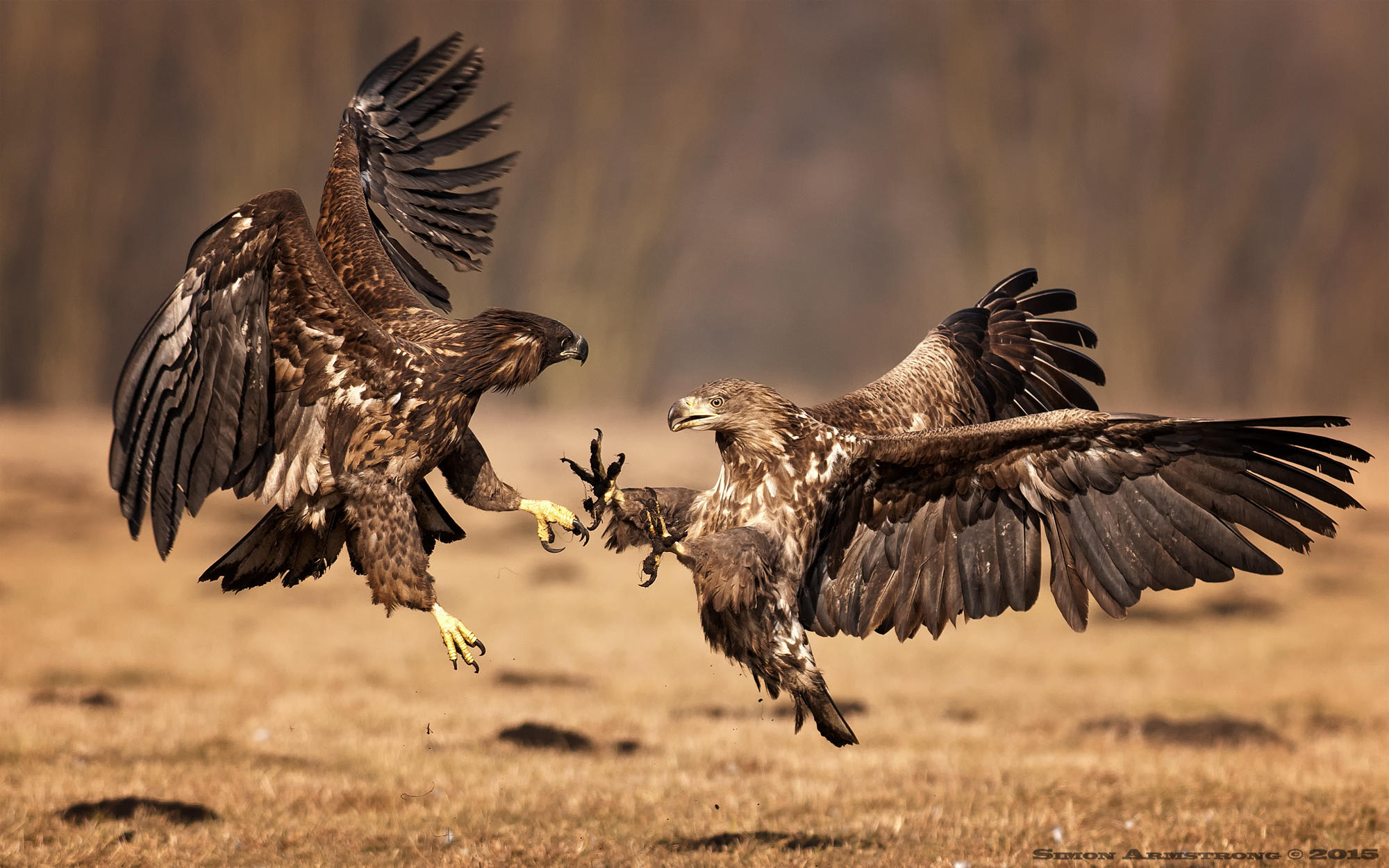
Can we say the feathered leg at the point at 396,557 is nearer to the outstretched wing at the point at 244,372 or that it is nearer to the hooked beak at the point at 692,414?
the outstretched wing at the point at 244,372

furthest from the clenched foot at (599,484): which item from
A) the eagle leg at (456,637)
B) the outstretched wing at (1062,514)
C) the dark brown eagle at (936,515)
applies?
the outstretched wing at (1062,514)

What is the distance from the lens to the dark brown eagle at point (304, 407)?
5312 millimetres

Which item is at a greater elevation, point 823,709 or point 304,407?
point 304,407

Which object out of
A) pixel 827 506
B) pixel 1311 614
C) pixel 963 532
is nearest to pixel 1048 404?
pixel 963 532

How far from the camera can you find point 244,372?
17.7ft

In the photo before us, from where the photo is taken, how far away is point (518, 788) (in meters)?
7.74

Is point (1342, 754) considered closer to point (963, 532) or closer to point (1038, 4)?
point (963, 532)

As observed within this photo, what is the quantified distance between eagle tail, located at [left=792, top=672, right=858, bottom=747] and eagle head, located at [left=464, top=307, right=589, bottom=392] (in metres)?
1.67

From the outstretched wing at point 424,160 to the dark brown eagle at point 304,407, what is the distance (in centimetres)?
149

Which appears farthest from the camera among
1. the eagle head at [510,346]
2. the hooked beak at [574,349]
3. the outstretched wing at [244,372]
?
the hooked beak at [574,349]

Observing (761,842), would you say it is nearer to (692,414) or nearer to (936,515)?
(936,515)

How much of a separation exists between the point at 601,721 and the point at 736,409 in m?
4.83

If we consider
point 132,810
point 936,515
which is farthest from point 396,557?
point 132,810

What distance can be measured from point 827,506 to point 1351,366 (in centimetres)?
2612
